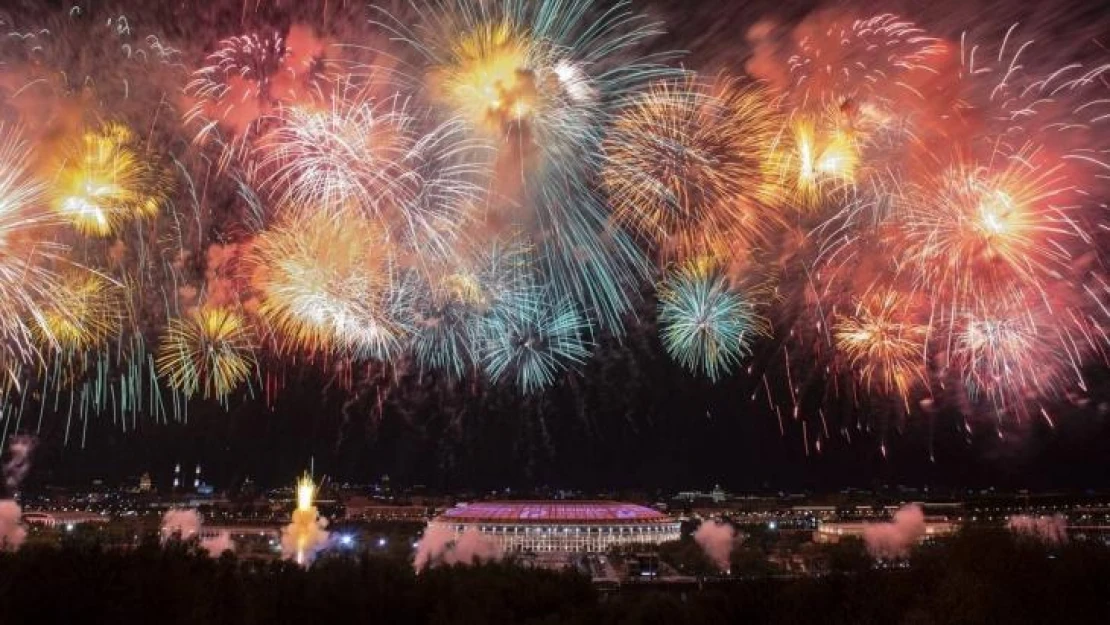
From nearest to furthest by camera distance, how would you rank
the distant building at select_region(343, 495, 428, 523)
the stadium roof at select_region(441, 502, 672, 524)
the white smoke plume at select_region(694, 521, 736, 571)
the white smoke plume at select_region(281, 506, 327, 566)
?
the white smoke plume at select_region(281, 506, 327, 566) < the white smoke plume at select_region(694, 521, 736, 571) < the stadium roof at select_region(441, 502, 672, 524) < the distant building at select_region(343, 495, 428, 523)

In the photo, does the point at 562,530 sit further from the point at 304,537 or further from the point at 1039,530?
the point at 1039,530

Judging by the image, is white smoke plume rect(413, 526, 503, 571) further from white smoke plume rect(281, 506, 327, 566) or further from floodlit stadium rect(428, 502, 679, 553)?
floodlit stadium rect(428, 502, 679, 553)

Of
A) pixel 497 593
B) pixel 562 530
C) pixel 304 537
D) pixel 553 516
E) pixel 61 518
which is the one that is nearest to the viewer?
pixel 497 593

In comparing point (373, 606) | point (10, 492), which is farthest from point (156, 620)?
point (10, 492)

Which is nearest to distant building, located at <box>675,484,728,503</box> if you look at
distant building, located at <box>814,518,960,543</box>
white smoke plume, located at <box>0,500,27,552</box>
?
distant building, located at <box>814,518,960,543</box>

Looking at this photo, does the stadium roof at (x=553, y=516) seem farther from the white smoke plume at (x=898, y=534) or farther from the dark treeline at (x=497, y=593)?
the dark treeline at (x=497, y=593)

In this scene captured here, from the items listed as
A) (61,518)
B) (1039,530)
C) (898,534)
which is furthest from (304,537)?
(898,534)
